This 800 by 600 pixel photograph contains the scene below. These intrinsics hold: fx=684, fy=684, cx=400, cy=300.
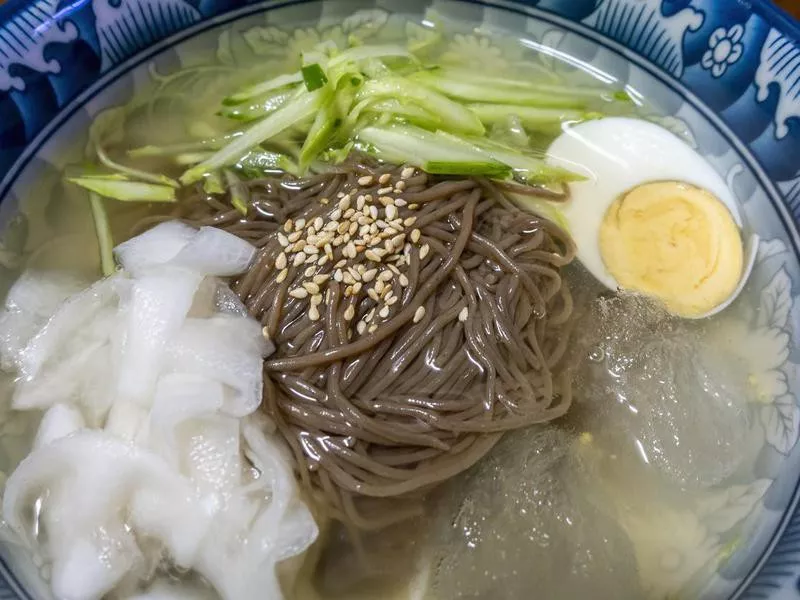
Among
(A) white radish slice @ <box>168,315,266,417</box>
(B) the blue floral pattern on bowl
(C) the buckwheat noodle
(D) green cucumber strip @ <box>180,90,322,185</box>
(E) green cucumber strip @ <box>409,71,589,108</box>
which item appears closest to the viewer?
(A) white radish slice @ <box>168,315,266,417</box>

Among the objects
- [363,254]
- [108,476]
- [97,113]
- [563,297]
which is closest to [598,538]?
[563,297]

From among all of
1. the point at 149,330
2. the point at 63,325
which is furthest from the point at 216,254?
the point at 63,325

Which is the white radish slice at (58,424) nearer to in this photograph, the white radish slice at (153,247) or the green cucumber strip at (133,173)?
the white radish slice at (153,247)

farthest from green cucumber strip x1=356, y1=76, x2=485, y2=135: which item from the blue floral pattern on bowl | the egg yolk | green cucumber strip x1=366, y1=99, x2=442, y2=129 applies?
the egg yolk

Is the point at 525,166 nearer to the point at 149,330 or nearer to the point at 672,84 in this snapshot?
the point at 672,84

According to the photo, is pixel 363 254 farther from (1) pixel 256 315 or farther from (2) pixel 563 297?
(2) pixel 563 297

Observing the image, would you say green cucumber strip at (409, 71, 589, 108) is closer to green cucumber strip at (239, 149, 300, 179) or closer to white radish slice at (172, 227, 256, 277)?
green cucumber strip at (239, 149, 300, 179)

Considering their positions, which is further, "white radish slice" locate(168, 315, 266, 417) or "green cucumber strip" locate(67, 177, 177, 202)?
"green cucumber strip" locate(67, 177, 177, 202)

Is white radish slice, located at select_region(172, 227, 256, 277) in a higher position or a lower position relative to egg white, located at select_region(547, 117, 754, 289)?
lower
